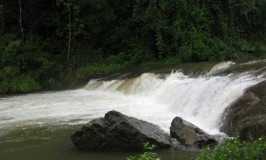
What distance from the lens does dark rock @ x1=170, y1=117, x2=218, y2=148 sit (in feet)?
35.3

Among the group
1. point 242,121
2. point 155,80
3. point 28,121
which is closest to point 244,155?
point 242,121

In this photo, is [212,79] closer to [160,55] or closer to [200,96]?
[200,96]

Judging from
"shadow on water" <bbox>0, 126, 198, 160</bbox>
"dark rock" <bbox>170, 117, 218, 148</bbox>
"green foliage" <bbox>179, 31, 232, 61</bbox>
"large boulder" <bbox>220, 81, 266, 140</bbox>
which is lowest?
"shadow on water" <bbox>0, 126, 198, 160</bbox>

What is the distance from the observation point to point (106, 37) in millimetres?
28781

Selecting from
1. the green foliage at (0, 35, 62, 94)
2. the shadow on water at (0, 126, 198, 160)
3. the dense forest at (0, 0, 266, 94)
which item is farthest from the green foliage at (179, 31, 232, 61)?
the shadow on water at (0, 126, 198, 160)

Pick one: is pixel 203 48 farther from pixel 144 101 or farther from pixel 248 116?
pixel 248 116

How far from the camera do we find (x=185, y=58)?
2438 cm

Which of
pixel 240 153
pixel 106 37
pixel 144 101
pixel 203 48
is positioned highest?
pixel 106 37

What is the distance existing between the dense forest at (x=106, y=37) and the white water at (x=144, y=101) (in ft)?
11.1

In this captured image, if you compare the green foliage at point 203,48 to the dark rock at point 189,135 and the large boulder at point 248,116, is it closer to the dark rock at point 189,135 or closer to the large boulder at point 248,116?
the large boulder at point 248,116

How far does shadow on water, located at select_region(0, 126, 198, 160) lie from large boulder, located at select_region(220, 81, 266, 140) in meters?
1.35

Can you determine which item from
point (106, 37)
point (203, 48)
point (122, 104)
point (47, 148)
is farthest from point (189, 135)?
point (106, 37)

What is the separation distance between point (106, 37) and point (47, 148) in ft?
57.8

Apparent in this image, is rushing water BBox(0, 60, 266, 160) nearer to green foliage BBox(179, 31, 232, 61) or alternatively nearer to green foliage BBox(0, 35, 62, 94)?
green foliage BBox(0, 35, 62, 94)
